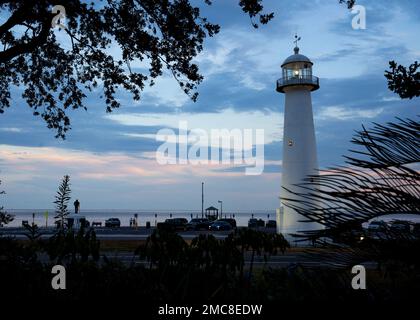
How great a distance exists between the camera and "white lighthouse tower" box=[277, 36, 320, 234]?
30.1m

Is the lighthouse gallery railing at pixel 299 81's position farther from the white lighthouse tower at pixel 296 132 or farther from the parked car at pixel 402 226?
the parked car at pixel 402 226

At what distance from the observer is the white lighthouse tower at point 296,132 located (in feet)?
98.8

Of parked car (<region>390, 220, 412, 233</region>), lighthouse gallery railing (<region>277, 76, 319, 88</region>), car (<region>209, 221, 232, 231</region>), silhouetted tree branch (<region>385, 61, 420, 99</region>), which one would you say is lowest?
car (<region>209, 221, 232, 231</region>)

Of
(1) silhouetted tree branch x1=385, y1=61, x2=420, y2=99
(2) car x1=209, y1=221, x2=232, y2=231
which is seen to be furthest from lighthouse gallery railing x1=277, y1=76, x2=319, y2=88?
(1) silhouetted tree branch x1=385, y1=61, x2=420, y2=99

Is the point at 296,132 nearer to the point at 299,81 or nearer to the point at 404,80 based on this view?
the point at 299,81

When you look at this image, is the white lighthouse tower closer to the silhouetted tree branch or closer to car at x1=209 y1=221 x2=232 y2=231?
car at x1=209 y1=221 x2=232 y2=231

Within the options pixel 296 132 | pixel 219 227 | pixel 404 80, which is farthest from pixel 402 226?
pixel 219 227

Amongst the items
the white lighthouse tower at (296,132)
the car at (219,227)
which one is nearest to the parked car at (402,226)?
the white lighthouse tower at (296,132)

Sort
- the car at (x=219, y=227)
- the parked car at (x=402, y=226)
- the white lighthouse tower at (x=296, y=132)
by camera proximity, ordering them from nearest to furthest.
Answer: the parked car at (x=402, y=226) → the white lighthouse tower at (x=296, y=132) → the car at (x=219, y=227)

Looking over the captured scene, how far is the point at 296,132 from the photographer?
101 ft

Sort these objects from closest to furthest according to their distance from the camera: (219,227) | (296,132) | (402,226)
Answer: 1. (402,226)
2. (296,132)
3. (219,227)
